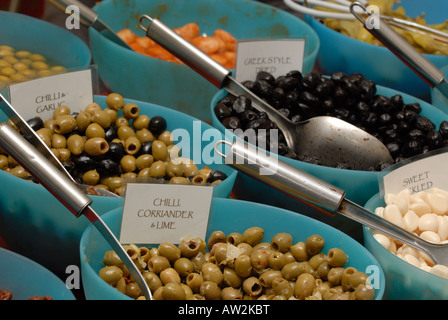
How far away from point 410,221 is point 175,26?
1.22 m

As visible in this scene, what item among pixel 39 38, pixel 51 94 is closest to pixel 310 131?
pixel 51 94

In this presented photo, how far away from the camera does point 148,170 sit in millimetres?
1209

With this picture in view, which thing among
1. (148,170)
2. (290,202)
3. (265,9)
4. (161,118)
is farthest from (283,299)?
(265,9)

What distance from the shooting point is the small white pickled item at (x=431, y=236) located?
1034 mm

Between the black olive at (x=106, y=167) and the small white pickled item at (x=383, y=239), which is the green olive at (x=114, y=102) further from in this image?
the small white pickled item at (x=383, y=239)

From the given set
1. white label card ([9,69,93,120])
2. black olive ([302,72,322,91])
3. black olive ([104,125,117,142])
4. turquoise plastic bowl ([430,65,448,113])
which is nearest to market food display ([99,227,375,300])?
black olive ([104,125,117,142])

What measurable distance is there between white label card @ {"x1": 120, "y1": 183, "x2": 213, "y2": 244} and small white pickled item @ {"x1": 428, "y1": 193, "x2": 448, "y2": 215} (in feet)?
1.51

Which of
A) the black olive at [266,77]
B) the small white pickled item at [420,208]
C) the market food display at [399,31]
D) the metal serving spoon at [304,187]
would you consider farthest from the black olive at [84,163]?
the market food display at [399,31]

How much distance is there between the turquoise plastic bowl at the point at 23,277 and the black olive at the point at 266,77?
834mm

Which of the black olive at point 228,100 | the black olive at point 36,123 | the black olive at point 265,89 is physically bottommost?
the black olive at point 36,123

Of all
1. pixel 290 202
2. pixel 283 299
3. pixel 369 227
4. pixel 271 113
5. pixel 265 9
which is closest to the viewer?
pixel 283 299

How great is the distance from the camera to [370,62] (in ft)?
5.41

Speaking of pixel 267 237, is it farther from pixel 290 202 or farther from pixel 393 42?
pixel 393 42

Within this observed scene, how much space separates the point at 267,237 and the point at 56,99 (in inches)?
23.1
